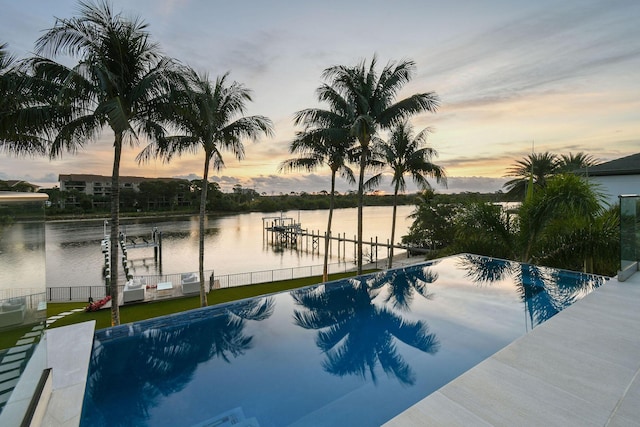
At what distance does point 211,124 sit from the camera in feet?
30.8

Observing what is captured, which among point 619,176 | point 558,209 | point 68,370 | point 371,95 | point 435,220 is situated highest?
point 371,95

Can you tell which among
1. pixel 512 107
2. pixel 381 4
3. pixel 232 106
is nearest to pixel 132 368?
pixel 232 106

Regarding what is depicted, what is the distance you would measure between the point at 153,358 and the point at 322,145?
10.7 meters

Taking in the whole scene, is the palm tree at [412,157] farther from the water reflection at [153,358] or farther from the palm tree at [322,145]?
the water reflection at [153,358]

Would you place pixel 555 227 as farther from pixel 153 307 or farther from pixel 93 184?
pixel 93 184

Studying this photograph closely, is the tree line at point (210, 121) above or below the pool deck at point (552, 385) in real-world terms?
above

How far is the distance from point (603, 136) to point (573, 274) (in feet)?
32.5

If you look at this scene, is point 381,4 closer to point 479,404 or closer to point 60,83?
point 60,83

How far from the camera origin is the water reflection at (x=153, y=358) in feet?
11.3

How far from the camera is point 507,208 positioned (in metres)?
9.35

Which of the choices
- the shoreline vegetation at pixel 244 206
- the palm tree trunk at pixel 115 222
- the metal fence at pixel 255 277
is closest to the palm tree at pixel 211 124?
the palm tree trunk at pixel 115 222

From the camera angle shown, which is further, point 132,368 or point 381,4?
point 381,4

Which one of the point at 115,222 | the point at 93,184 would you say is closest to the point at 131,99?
the point at 115,222

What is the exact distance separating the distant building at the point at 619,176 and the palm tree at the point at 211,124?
14.8 meters
